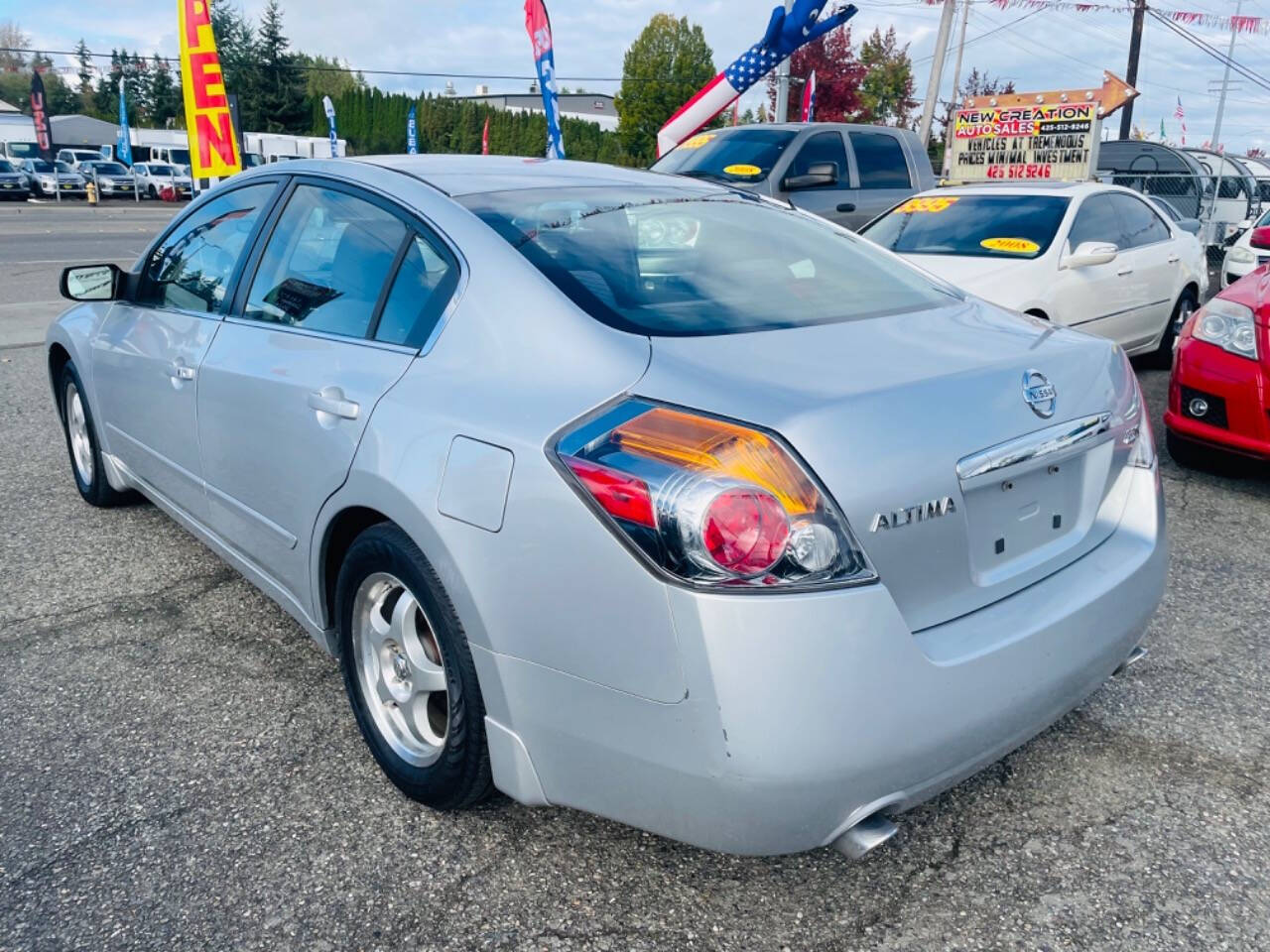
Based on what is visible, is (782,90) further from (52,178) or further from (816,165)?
(52,178)

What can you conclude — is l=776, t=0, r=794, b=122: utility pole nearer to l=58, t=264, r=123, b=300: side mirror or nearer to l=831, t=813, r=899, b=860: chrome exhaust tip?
l=58, t=264, r=123, b=300: side mirror

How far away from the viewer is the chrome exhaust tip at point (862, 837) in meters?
1.87

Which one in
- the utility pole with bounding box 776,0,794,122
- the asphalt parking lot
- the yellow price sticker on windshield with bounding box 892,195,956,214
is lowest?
the asphalt parking lot

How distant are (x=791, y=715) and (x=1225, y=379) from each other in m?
4.13

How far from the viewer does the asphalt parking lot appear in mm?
2092

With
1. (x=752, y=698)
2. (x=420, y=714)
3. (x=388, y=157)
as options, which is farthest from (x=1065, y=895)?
(x=388, y=157)

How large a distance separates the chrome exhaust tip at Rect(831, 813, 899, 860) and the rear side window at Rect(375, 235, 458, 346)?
137 cm

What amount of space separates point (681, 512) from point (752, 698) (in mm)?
329

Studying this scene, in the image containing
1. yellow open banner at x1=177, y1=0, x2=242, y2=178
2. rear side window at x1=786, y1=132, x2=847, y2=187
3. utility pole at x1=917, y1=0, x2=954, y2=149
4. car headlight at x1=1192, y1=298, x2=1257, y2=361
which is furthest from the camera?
utility pole at x1=917, y1=0, x2=954, y2=149

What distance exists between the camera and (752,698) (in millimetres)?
1713

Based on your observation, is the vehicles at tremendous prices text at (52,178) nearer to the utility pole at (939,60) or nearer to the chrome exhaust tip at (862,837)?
the utility pole at (939,60)

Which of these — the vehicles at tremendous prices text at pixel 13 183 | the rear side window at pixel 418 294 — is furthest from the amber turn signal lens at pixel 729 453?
the vehicles at tremendous prices text at pixel 13 183

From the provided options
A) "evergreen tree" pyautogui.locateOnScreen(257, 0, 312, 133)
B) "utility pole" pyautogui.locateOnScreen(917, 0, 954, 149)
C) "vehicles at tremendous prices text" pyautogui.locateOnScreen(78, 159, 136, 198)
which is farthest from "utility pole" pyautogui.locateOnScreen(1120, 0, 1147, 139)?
"evergreen tree" pyautogui.locateOnScreen(257, 0, 312, 133)

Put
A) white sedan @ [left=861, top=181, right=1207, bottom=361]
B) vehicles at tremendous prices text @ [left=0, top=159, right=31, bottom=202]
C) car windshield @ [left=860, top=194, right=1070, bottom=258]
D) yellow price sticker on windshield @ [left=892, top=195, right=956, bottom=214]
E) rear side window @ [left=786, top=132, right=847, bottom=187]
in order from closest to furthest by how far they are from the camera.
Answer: white sedan @ [left=861, top=181, right=1207, bottom=361], car windshield @ [left=860, top=194, right=1070, bottom=258], yellow price sticker on windshield @ [left=892, top=195, right=956, bottom=214], rear side window @ [left=786, top=132, right=847, bottom=187], vehicles at tremendous prices text @ [left=0, top=159, right=31, bottom=202]
